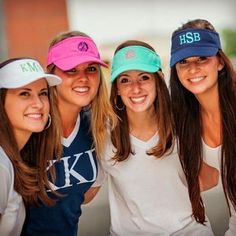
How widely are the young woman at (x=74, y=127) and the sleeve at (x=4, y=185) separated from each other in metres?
0.37

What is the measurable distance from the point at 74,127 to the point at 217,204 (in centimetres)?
118

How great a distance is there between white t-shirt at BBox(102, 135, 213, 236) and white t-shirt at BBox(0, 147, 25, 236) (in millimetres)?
632

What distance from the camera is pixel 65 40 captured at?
2.38 meters

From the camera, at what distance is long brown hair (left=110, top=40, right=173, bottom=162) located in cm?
243

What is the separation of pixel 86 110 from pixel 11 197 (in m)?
0.84

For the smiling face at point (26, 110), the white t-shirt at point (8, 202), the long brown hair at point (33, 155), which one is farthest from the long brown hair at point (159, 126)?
the white t-shirt at point (8, 202)

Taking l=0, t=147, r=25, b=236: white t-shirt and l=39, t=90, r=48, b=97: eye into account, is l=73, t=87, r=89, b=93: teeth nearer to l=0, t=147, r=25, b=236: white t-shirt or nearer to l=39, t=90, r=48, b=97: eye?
l=39, t=90, r=48, b=97: eye

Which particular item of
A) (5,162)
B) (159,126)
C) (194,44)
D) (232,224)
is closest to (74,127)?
(159,126)

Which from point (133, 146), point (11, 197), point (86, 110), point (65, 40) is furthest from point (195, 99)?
point (11, 197)

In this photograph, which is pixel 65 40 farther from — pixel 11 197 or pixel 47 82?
pixel 11 197

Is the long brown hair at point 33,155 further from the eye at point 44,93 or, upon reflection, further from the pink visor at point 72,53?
the pink visor at point 72,53

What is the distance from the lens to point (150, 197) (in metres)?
2.40

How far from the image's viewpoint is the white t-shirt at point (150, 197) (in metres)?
2.39

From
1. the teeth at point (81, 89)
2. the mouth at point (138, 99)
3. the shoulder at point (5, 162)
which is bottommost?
the shoulder at point (5, 162)
